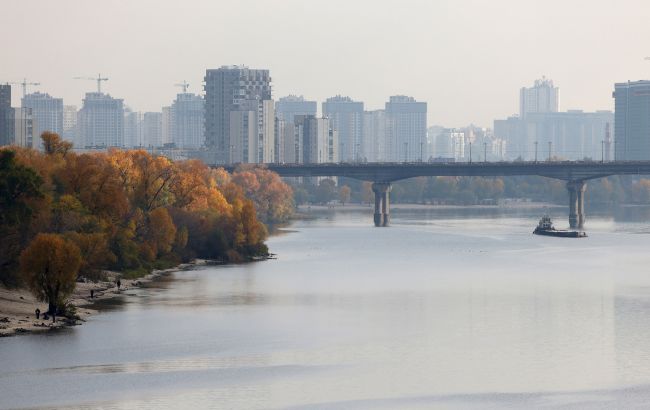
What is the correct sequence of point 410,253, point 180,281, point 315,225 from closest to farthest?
point 180,281
point 410,253
point 315,225

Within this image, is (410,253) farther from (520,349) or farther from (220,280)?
(520,349)

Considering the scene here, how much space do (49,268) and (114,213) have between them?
2267 centimetres

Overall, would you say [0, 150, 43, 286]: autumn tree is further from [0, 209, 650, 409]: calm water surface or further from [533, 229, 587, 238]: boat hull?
[533, 229, 587, 238]: boat hull

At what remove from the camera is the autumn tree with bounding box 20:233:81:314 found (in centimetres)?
7619

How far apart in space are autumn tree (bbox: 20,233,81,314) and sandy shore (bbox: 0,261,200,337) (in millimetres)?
1417

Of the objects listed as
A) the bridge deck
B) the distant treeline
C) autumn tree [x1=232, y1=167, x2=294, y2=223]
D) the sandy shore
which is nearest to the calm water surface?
the sandy shore

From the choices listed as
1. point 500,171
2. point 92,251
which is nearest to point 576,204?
point 500,171

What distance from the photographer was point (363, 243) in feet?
478

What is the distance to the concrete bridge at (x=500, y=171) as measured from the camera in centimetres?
18425

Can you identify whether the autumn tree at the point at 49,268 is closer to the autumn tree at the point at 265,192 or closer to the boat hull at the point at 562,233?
the boat hull at the point at 562,233

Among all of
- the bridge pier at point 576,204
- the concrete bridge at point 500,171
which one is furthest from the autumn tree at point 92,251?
the bridge pier at point 576,204

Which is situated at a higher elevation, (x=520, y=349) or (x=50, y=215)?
(x=50, y=215)

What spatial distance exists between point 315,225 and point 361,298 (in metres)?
90.8

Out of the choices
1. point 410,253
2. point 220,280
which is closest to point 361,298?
point 220,280
